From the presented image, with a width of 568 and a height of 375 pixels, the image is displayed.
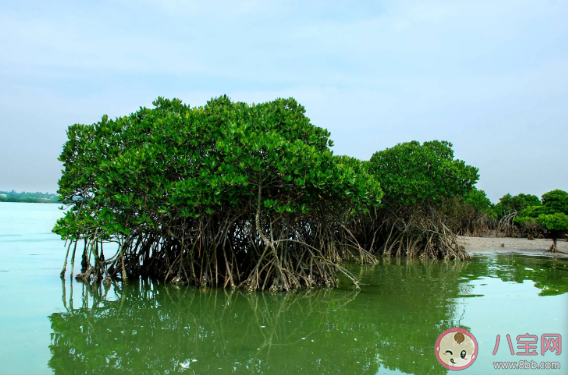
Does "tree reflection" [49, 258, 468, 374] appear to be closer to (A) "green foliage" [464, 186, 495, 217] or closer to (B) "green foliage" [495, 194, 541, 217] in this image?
(A) "green foliage" [464, 186, 495, 217]

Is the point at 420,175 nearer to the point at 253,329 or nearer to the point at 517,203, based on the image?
the point at 253,329

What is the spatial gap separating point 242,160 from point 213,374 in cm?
377

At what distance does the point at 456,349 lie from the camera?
5.30 m

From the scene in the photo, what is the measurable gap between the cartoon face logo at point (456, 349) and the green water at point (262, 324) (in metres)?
0.11

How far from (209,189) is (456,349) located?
4.50 metres

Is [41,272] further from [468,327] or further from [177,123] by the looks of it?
[468,327]

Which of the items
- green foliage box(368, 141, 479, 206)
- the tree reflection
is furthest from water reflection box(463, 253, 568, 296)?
green foliage box(368, 141, 479, 206)

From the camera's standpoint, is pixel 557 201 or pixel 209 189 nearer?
pixel 209 189

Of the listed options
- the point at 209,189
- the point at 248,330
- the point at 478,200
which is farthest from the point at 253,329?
the point at 478,200

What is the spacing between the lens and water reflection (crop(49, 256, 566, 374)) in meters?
4.71

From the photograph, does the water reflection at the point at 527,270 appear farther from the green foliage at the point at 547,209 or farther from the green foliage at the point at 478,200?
the green foliage at the point at 478,200

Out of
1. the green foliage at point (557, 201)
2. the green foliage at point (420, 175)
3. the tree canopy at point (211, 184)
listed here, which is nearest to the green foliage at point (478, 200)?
the green foliage at point (557, 201)

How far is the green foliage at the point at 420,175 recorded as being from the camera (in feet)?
47.9

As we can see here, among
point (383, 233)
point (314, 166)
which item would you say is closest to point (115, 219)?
point (314, 166)
